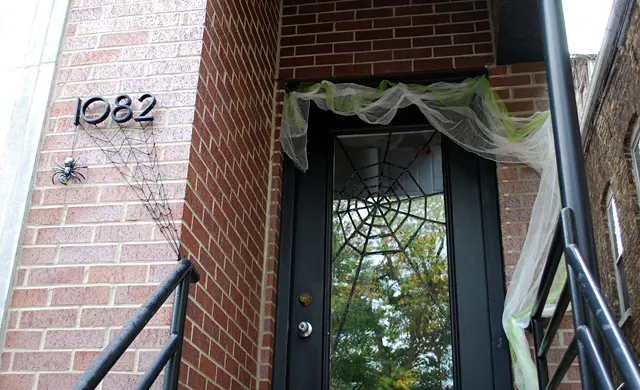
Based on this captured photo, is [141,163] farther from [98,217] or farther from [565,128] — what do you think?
[565,128]

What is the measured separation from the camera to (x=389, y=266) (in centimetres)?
326

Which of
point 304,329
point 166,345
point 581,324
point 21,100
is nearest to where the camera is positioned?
point 581,324

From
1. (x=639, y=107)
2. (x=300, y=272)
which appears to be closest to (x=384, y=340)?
(x=300, y=272)

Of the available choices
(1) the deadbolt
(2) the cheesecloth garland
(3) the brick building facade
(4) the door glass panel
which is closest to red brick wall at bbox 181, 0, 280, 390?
(3) the brick building facade

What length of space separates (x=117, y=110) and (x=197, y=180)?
14.6 inches

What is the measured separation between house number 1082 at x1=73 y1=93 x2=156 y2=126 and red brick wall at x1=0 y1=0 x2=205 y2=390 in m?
0.03

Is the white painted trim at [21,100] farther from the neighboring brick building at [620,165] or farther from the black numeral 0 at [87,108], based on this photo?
the neighboring brick building at [620,165]

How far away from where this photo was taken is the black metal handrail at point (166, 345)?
1.49m

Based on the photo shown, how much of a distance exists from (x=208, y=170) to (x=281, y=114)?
3.66 feet

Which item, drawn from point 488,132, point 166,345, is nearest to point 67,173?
point 166,345

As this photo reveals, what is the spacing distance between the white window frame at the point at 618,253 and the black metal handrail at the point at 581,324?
28.8 ft

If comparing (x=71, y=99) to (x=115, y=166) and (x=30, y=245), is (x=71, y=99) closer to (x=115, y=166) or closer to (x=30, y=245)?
(x=115, y=166)

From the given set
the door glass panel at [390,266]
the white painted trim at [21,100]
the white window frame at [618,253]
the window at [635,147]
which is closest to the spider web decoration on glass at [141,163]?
the white painted trim at [21,100]

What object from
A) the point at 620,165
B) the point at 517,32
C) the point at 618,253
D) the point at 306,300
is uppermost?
the point at 620,165
